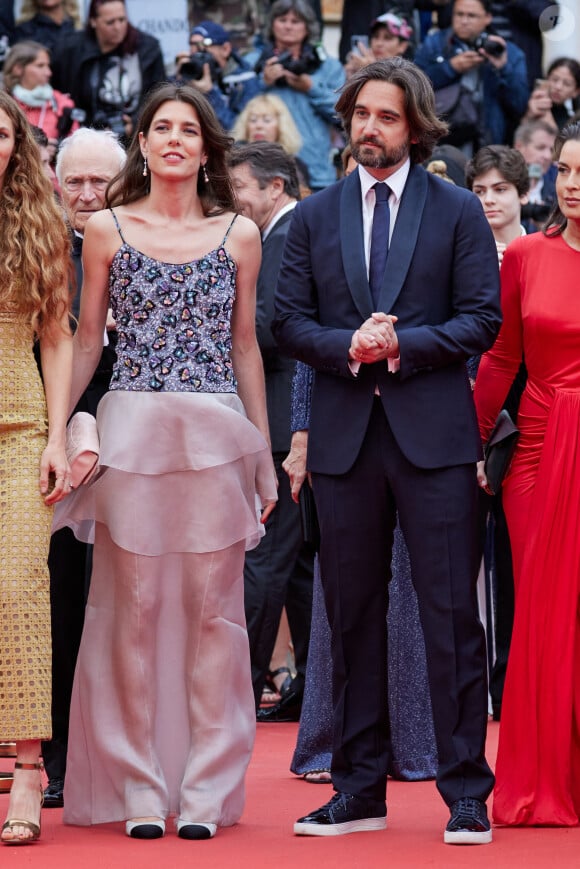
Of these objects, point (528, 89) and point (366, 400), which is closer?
point (366, 400)

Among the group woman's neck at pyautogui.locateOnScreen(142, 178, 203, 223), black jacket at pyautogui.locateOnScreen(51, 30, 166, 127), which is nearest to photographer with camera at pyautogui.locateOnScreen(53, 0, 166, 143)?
black jacket at pyautogui.locateOnScreen(51, 30, 166, 127)

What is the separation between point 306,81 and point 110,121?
1.35 metres

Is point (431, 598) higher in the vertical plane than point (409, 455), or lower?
lower

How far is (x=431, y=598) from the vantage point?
15.3ft

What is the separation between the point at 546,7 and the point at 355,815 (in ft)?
29.3

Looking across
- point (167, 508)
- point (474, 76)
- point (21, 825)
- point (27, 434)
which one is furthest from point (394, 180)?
point (474, 76)

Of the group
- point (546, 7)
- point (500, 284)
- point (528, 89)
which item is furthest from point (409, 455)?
point (546, 7)

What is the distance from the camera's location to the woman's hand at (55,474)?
4746mm

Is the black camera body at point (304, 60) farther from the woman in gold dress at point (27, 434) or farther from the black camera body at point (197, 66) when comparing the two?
the woman in gold dress at point (27, 434)

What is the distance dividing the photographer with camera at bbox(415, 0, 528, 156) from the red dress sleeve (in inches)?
220

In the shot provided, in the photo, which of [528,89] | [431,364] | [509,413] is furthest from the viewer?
[528,89]

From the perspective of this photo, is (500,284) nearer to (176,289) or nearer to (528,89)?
(176,289)

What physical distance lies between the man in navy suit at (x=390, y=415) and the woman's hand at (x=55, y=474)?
2.40 feet

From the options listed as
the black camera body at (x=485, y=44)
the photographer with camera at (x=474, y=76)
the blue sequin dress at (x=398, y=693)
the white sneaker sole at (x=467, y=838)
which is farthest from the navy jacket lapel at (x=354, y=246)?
the black camera body at (x=485, y=44)
